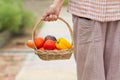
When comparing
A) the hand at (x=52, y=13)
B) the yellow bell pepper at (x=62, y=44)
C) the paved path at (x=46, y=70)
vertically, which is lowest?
the paved path at (x=46, y=70)

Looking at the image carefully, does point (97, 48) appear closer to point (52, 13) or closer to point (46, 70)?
point (52, 13)

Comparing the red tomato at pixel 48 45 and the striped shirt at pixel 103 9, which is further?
the red tomato at pixel 48 45

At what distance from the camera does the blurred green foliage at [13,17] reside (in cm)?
823

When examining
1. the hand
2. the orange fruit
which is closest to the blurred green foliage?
the orange fruit

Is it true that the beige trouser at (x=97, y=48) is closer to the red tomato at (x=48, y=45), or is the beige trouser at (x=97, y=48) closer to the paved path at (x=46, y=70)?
the red tomato at (x=48, y=45)

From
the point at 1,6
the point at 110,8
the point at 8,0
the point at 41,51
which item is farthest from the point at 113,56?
the point at 8,0

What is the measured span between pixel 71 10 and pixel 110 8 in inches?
11.1

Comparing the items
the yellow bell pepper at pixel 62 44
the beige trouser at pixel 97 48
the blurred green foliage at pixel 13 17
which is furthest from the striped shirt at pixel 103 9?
the blurred green foliage at pixel 13 17

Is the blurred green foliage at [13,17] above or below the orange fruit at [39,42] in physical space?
below

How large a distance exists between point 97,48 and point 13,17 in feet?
17.6

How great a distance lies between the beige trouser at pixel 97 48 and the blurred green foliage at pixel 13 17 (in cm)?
504

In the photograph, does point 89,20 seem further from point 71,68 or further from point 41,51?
point 71,68

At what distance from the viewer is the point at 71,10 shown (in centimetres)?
316

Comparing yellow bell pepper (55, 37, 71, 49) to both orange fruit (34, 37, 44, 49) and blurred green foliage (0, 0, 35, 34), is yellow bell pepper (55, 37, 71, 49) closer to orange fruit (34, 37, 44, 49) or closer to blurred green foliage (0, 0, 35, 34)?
orange fruit (34, 37, 44, 49)
